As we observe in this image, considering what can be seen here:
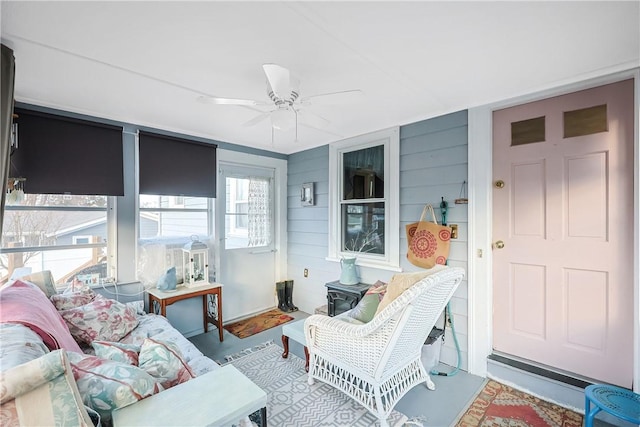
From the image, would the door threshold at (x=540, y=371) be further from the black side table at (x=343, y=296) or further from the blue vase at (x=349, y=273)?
the blue vase at (x=349, y=273)

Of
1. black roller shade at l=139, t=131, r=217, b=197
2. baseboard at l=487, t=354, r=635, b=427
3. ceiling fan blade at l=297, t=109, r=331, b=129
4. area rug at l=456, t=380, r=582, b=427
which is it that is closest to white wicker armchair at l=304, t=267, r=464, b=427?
area rug at l=456, t=380, r=582, b=427

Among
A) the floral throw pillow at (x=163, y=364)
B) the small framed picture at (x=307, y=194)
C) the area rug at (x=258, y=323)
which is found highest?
the small framed picture at (x=307, y=194)

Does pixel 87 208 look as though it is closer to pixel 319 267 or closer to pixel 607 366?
pixel 319 267

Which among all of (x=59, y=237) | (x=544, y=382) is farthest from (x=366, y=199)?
(x=59, y=237)

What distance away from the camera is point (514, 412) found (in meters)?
2.00

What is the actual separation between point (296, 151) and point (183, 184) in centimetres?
164

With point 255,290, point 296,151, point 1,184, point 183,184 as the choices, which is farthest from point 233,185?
point 1,184

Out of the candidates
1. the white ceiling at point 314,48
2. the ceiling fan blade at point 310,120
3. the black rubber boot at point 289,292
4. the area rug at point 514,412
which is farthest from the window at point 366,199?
the area rug at point 514,412

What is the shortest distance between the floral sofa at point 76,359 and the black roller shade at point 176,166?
47.7 inches

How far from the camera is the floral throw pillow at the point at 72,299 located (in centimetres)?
212

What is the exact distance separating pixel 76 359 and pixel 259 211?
9.85 ft

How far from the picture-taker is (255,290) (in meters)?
4.00

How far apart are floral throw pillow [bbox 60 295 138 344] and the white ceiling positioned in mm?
1653

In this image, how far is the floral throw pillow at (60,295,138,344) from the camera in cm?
202
